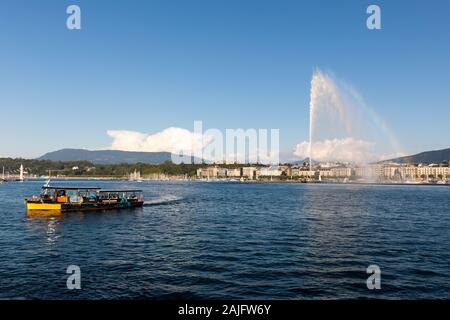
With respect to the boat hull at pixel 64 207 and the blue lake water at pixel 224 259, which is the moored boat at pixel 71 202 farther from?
the blue lake water at pixel 224 259

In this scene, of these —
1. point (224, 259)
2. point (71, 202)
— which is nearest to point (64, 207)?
point (71, 202)

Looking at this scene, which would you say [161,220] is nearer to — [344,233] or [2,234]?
[2,234]

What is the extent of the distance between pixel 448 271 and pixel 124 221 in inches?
1536

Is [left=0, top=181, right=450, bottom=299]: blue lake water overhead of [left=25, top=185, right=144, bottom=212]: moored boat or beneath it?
beneath

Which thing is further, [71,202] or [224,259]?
[71,202]

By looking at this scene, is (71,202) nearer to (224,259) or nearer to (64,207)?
(64,207)

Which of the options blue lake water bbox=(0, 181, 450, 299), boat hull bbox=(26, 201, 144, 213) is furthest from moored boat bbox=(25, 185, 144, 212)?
blue lake water bbox=(0, 181, 450, 299)

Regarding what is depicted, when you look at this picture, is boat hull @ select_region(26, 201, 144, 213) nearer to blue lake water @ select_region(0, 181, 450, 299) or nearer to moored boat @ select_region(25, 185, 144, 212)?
moored boat @ select_region(25, 185, 144, 212)

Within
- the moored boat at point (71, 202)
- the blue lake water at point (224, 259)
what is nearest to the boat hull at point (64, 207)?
the moored boat at point (71, 202)

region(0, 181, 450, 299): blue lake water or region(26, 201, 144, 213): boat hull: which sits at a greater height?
region(26, 201, 144, 213): boat hull

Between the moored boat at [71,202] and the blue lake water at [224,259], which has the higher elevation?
the moored boat at [71,202]

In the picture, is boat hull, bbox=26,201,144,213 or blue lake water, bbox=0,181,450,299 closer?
blue lake water, bbox=0,181,450,299
